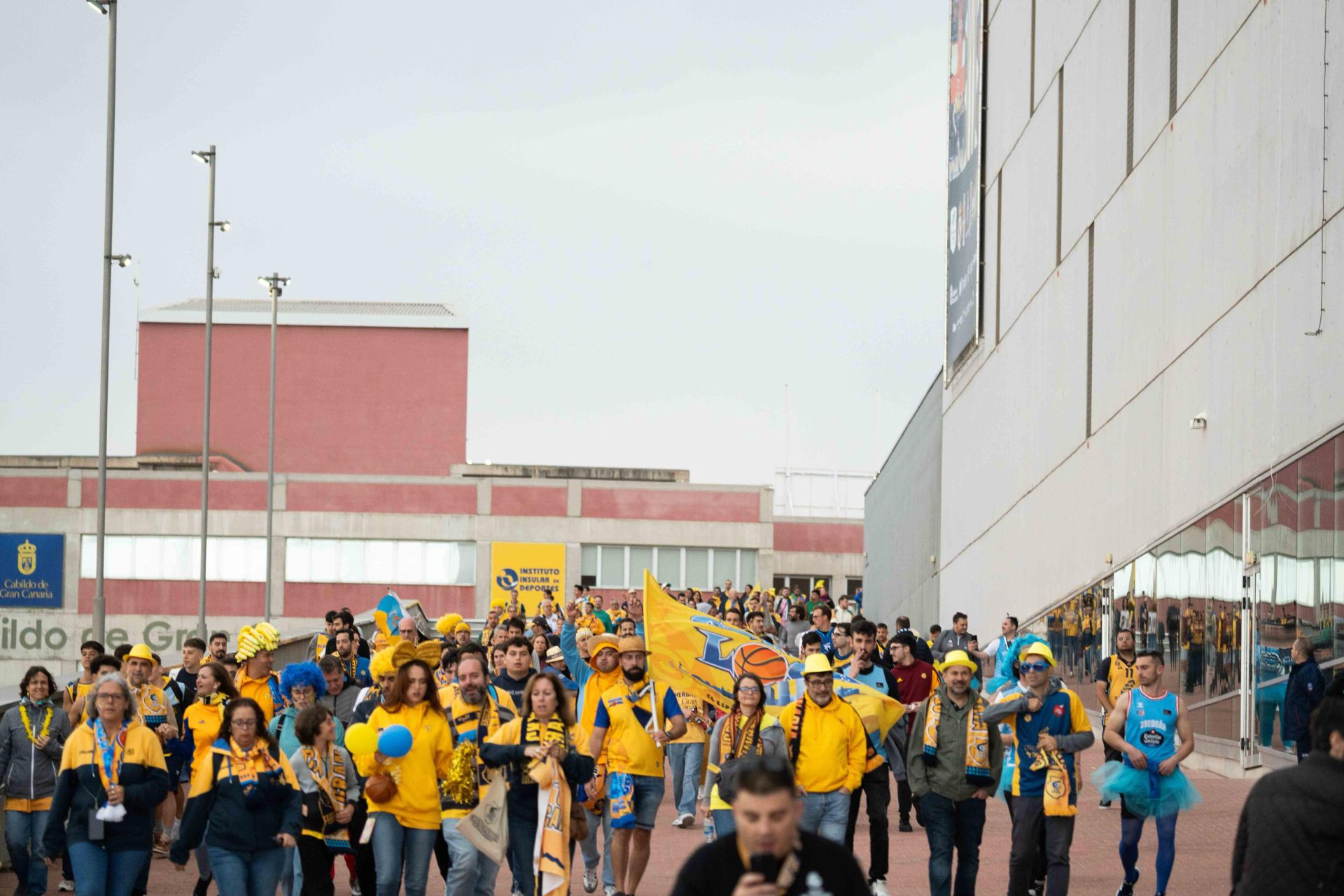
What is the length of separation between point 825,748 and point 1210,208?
1366 centimetres

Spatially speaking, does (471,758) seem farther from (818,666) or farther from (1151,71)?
(1151,71)

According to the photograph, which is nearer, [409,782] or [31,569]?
[409,782]

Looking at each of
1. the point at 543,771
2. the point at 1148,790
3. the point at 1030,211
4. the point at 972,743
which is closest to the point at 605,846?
the point at 543,771

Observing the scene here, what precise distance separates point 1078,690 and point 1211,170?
386 inches

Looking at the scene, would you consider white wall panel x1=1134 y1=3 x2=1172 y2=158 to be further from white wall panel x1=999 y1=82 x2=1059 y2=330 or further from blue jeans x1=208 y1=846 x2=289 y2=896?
blue jeans x1=208 y1=846 x2=289 y2=896

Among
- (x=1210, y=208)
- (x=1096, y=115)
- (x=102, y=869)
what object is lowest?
(x=102, y=869)

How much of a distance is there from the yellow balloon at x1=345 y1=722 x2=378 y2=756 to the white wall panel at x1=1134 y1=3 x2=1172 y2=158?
18.3 m

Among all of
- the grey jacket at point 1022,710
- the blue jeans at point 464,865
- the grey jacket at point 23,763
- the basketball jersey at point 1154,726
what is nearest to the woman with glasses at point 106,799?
the blue jeans at point 464,865

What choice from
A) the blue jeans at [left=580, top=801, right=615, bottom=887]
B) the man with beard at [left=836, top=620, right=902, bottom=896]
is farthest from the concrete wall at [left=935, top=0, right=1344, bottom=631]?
the blue jeans at [left=580, top=801, right=615, bottom=887]

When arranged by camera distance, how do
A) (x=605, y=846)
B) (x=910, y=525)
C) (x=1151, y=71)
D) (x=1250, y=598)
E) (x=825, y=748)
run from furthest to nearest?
(x=910, y=525), (x=1151, y=71), (x=1250, y=598), (x=605, y=846), (x=825, y=748)

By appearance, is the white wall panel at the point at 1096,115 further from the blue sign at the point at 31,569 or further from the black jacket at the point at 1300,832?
the blue sign at the point at 31,569

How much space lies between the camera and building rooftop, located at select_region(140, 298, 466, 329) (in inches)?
2808

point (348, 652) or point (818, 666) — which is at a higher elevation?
point (818, 666)

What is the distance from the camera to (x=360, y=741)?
10336 mm
